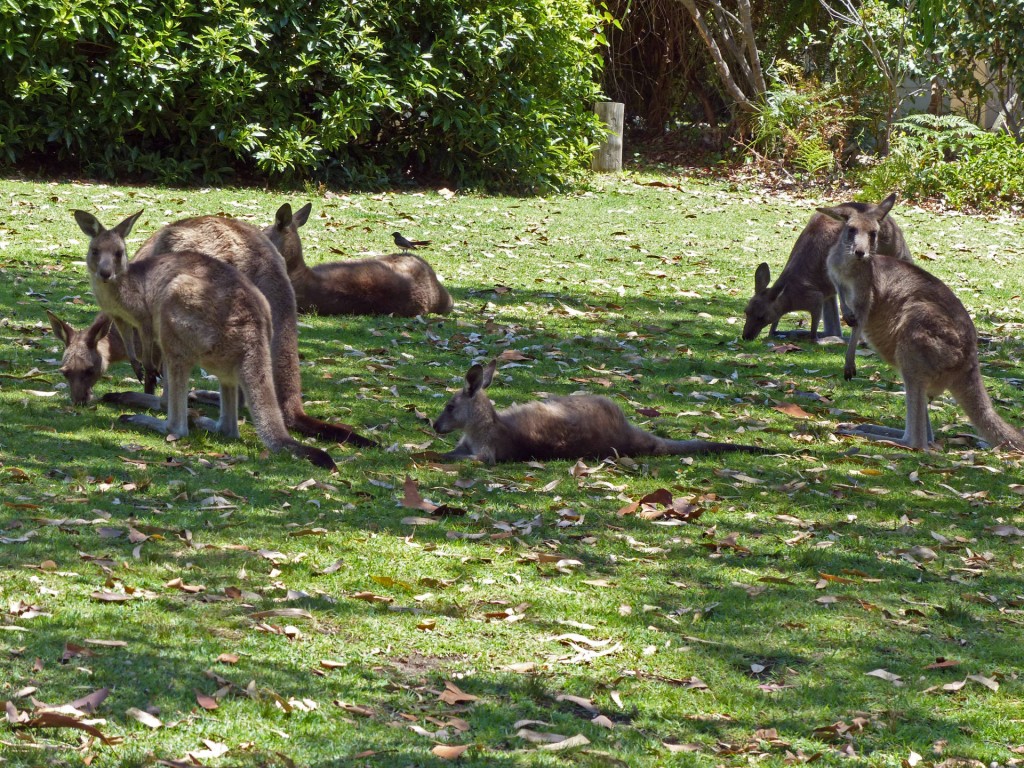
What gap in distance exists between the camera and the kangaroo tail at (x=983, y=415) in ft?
23.8

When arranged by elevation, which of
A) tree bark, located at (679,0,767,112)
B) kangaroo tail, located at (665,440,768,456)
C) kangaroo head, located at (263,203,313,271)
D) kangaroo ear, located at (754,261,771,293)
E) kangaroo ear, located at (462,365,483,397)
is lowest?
kangaroo tail, located at (665,440,768,456)

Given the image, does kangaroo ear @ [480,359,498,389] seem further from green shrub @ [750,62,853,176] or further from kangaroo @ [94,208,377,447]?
green shrub @ [750,62,853,176]

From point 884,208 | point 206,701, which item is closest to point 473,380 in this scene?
point 206,701

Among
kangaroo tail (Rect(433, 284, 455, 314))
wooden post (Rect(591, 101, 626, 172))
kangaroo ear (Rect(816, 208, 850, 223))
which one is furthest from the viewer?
wooden post (Rect(591, 101, 626, 172))

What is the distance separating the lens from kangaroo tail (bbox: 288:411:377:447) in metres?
6.57

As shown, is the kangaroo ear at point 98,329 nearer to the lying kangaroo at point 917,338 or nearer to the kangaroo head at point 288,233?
the kangaroo head at point 288,233

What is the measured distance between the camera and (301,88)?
15.5 meters

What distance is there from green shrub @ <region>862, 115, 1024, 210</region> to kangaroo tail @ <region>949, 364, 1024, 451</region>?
1052 cm

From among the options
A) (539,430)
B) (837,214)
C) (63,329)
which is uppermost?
(837,214)

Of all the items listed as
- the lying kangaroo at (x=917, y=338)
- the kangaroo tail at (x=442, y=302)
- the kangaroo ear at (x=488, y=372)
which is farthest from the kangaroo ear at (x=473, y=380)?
the kangaroo tail at (x=442, y=302)

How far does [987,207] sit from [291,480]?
14.1m

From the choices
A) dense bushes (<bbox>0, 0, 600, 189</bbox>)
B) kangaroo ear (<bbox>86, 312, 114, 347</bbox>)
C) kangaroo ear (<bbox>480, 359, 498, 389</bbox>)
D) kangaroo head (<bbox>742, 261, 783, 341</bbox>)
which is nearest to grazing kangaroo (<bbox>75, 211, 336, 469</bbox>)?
kangaroo ear (<bbox>86, 312, 114, 347</bbox>)

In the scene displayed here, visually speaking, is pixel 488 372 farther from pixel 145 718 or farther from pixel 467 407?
pixel 145 718

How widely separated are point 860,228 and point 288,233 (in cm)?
416
